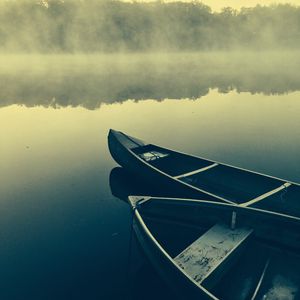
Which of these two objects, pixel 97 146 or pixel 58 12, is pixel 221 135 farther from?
pixel 58 12

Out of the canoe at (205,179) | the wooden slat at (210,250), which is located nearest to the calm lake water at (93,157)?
the wooden slat at (210,250)

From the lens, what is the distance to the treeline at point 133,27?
130 m

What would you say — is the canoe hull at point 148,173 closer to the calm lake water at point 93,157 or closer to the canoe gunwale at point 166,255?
the calm lake water at point 93,157

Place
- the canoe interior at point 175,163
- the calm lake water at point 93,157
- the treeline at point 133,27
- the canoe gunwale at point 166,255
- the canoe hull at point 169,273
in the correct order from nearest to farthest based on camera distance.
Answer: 1. the canoe gunwale at point 166,255
2. the canoe hull at point 169,273
3. the calm lake water at point 93,157
4. the canoe interior at point 175,163
5. the treeline at point 133,27

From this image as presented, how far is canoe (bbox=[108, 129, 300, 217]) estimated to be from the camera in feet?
35.7

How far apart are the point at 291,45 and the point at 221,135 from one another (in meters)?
148

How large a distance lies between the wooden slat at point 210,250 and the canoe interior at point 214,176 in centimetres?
337

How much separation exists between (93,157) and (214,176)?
26.4ft

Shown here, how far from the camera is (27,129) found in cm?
2508

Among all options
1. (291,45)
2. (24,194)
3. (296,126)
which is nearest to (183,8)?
(291,45)

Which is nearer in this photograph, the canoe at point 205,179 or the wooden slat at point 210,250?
the wooden slat at point 210,250

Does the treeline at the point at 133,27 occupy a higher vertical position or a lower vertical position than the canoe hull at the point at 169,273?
higher

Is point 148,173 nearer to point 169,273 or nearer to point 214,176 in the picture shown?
point 214,176

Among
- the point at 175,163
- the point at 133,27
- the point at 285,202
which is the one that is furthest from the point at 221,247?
the point at 133,27
